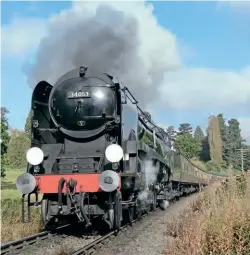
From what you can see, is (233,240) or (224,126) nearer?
(233,240)

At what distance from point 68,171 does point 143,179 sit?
2229mm

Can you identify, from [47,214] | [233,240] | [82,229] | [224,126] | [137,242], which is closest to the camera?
[233,240]

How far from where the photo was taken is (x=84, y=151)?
30.0 feet

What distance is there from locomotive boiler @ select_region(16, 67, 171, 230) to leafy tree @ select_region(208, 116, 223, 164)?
245ft

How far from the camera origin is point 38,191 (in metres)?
8.56

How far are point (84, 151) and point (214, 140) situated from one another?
81.0 m

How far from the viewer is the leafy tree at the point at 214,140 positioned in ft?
272

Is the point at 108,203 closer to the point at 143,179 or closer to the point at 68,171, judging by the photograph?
the point at 68,171

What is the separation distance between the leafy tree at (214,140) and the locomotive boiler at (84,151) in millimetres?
74707

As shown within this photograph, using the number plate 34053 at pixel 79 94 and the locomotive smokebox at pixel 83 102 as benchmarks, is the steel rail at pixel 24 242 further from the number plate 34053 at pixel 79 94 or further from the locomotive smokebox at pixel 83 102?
the number plate 34053 at pixel 79 94

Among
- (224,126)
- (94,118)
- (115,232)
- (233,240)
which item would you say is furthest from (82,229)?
(224,126)

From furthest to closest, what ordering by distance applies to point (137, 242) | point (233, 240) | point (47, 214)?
point (47, 214) < point (137, 242) < point (233, 240)

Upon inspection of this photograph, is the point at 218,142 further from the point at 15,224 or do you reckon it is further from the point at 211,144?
the point at 15,224

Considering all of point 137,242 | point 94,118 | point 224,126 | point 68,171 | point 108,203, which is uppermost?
point 224,126
